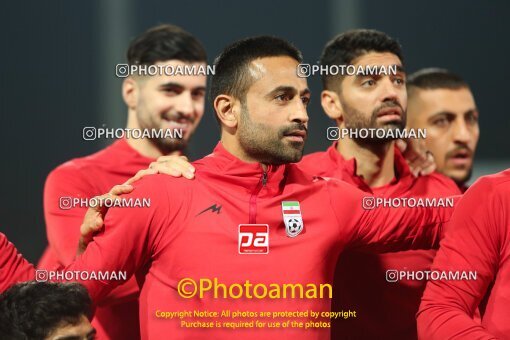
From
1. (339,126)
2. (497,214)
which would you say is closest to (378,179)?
(339,126)

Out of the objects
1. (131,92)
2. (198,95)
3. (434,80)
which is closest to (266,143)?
(198,95)

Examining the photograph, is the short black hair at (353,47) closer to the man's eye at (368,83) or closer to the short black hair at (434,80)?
the man's eye at (368,83)

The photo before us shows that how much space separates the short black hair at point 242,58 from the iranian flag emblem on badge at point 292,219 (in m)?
0.22

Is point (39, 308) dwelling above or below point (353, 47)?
below

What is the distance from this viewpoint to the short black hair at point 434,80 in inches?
88.7

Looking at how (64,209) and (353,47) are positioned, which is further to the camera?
(353,47)

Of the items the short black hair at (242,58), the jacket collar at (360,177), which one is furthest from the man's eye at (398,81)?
the short black hair at (242,58)

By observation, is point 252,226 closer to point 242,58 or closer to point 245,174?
point 245,174

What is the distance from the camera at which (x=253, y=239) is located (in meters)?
1.56

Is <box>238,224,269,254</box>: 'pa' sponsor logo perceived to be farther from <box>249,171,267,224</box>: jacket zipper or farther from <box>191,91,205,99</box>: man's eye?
<box>191,91,205,99</box>: man's eye

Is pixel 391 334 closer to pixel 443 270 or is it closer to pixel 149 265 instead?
pixel 443 270

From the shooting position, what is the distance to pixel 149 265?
1593mm

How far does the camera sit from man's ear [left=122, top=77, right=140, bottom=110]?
216cm

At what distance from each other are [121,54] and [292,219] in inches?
36.2
